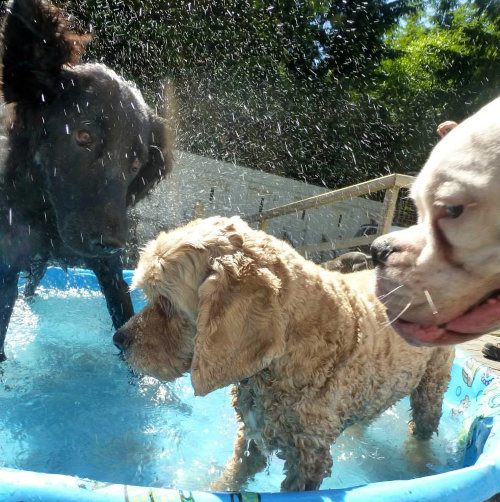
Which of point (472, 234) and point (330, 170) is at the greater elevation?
point (472, 234)

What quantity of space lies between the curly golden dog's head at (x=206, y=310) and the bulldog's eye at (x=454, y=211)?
2.61ft

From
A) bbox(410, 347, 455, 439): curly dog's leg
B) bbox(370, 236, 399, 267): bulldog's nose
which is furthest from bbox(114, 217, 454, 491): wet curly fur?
bbox(410, 347, 455, 439): curly dog's leg

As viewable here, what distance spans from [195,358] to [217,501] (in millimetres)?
571

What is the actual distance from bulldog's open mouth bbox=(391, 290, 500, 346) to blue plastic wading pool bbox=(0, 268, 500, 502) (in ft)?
1.79

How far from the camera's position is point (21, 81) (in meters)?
3.66

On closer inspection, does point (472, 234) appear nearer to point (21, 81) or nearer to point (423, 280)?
point (423, 280)

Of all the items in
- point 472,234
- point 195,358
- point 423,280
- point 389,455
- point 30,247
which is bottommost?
point 389,455

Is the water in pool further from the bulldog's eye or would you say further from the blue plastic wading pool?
the bulldog's eye

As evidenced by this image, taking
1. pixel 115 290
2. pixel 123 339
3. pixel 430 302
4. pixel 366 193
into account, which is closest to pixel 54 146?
pixel 115 290

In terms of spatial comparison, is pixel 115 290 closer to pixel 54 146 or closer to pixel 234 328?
pixel 54 146

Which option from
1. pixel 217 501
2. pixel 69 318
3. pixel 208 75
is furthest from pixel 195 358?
pixel 208 75

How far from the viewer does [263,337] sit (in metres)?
2.18

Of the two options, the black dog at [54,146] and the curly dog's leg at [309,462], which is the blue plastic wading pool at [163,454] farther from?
the black dog at [54,146]

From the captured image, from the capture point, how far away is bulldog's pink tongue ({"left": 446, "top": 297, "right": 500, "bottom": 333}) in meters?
1.75
